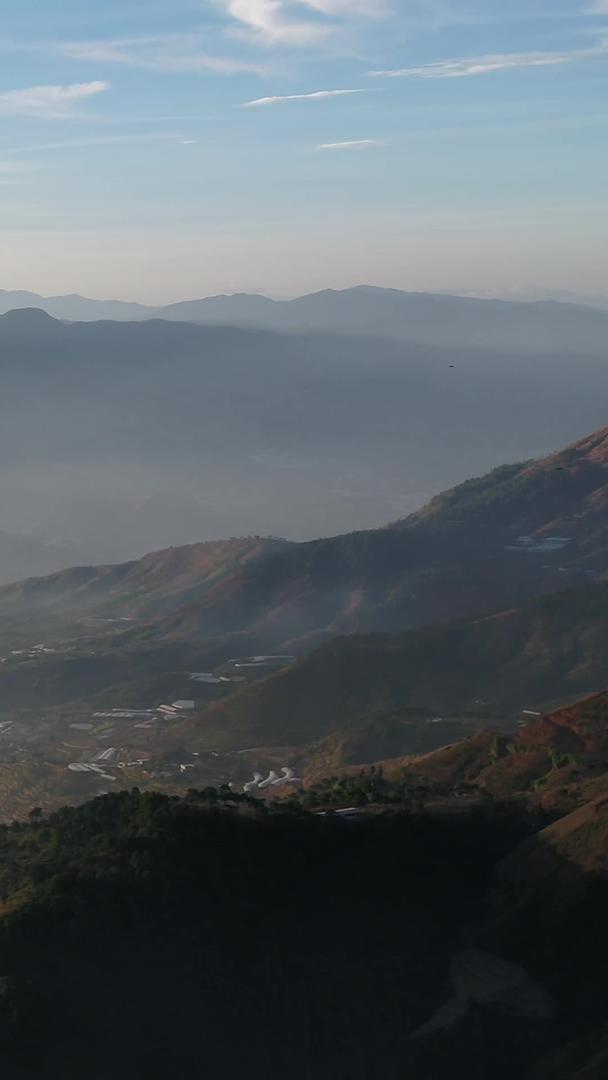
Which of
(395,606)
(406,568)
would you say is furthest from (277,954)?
(406,568)

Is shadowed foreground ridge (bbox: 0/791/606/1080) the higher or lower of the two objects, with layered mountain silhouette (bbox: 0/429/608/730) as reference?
higher

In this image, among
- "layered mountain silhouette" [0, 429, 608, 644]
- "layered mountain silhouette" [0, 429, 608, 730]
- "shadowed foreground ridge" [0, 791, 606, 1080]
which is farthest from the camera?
"layered mountain silhouette" [0, 429, 608, 644]

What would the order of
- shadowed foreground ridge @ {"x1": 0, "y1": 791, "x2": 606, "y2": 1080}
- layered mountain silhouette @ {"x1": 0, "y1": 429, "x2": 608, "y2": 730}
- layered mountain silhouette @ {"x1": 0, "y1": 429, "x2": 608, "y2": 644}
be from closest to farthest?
shadowed foreground ridge @ {"x1": 0, "y1": 791, "x2": 606, "y2": 1080}
layered mountain silhouette @ {"x1": 0, "y1": 429, "x2": 608, "y2": 730}
layered mountain silhouette @ {"x1": 0, "y1": 429, "x2": 608, "y2": 644}

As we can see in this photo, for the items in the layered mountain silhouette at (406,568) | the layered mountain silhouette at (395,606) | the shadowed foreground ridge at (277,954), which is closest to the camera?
the shadowed foreground ridge at (277,954)

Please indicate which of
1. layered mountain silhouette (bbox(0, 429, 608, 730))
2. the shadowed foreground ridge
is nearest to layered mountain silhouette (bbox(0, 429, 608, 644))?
layered mountain silhouette (bbox(0, 429, 608, 730))

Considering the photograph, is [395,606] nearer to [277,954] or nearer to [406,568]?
[406,568]

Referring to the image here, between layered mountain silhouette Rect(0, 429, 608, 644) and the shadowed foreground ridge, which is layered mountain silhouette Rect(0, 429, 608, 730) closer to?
layered mountain silhouette Rect(0, 429, 608, 644)

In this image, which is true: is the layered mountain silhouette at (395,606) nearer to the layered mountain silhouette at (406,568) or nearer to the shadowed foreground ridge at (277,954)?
the layered mountain silhouette at (406,568)

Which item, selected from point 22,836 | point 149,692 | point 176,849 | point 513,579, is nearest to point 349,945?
point 176,849

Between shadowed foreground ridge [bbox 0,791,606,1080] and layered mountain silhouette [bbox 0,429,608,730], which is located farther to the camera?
layered mountain silhouette [bbox 0,429,608,730]

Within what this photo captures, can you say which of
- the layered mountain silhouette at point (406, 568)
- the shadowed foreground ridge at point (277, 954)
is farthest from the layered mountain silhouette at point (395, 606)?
the shadowed foreground ridge at point (277, 954)

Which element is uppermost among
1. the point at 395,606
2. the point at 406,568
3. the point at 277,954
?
the point at 277,954
